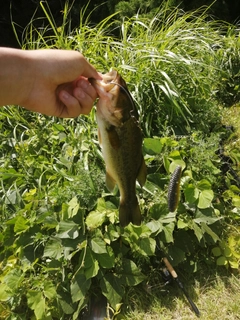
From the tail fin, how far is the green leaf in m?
0.88

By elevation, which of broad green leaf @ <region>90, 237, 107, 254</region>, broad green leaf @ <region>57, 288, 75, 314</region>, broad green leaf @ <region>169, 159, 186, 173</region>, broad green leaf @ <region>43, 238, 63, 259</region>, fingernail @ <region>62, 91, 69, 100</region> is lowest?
broad green leaf @ <region>57, 288, 75, 314</region>

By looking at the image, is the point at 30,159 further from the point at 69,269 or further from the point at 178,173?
the point at 178,173

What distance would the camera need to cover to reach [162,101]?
3.73 m

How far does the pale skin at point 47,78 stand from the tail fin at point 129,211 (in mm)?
626

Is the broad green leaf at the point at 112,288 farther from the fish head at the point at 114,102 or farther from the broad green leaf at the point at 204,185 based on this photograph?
the fish head at the point at 114,102

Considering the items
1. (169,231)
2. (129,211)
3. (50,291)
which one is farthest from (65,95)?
(50,291)

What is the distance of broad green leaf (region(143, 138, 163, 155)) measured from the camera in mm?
3061

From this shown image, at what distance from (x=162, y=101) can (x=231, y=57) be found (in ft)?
7.08

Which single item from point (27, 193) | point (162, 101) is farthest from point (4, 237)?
point (162, 101)

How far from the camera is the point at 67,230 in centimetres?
263

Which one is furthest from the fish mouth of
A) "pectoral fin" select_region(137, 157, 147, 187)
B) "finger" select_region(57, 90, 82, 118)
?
"pectoral fin" select_region(137, 157, 147, 187)

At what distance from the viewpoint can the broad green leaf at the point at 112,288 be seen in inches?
98.2

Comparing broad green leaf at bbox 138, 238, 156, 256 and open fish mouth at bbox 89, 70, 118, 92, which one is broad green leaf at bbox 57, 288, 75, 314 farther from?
open fish mouth at bbox 89, 70, 118, 92

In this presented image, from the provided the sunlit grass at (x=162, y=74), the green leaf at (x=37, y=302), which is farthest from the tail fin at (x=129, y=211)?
the sunlit grass at (x=162, y=74)
